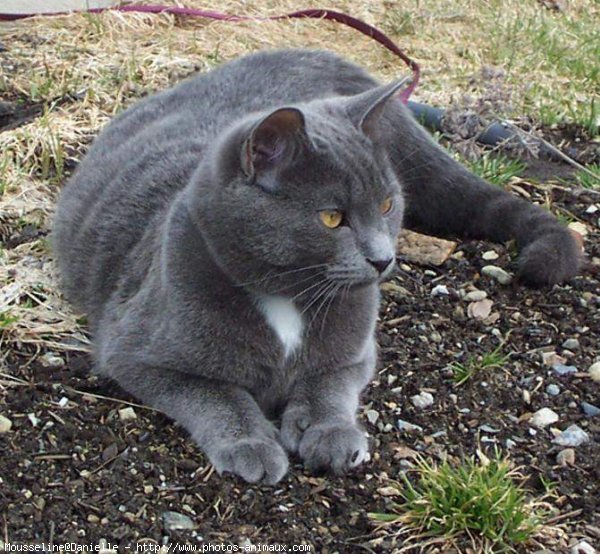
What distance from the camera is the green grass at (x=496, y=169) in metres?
4.32

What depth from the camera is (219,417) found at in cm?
280

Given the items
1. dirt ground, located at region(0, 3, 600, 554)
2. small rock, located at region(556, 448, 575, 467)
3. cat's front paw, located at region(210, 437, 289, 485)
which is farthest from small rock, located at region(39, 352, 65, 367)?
small rock, located at region(556, 448, 575, 467)

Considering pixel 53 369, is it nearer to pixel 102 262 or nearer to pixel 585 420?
pixel 102 262

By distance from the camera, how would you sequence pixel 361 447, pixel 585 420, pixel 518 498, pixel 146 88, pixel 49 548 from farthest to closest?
pixel 146 88
pixel 585 420
pixel 361 447
pixel 518 498
pixel 49 548

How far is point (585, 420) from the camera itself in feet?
10.0

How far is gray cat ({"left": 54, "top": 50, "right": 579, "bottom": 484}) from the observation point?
8.68ft

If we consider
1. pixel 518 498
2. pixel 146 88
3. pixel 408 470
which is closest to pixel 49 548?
pixel 408 470

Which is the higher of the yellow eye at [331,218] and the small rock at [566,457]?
the yellow eye at [331,218]

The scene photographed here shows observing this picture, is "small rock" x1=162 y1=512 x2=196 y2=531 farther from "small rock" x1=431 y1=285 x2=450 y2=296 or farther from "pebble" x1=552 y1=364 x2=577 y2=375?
"small rock" x1=431 y1=285 x2=450 y2=296

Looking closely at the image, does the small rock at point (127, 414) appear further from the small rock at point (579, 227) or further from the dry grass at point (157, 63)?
the small rock at point (579, 227)

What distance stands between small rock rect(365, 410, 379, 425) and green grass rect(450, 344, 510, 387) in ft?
0.96

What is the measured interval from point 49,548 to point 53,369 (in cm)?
86

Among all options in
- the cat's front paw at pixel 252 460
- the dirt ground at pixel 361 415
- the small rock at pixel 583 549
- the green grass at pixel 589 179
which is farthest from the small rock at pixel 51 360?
the green grass at pixel 589 179

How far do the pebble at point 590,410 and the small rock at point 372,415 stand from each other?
0.62 m
